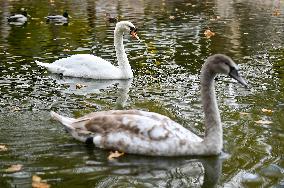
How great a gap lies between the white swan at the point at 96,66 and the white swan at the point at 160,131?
551cm

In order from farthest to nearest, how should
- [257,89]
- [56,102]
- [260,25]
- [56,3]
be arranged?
[56,3] → [260,25] → [257,89] → [56,102]

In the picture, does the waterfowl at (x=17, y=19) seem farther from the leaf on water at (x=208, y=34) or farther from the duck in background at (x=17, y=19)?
the leaf on water at (x=208, y=34)

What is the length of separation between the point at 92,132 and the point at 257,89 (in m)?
5.19

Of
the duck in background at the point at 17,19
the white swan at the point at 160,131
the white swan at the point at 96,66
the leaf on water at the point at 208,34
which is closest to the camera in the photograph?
the white swan at the point at 160,131

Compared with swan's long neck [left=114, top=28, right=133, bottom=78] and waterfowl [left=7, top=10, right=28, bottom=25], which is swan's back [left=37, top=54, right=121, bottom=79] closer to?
swan's long neck [left=114, top=28, right=133, bottom=78]

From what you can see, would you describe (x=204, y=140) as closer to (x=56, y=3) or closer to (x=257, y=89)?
(x=257, y=89)

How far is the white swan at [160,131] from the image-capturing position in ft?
27.3

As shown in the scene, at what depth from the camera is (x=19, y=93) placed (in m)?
12.3

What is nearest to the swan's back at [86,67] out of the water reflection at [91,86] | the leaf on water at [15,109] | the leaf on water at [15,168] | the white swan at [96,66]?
the white swan at [96,66]

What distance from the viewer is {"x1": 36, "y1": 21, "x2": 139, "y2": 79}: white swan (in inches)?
562

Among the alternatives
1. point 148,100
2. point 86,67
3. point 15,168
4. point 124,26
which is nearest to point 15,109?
point 148,100

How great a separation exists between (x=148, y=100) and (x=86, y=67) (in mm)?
3057

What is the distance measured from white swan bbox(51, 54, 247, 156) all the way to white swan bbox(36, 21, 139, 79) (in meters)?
5.51

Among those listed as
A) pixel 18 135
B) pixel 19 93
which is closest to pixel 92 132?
pixel 18 135
